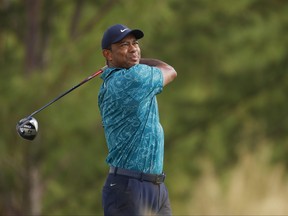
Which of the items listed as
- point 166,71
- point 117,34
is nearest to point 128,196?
point 166,71

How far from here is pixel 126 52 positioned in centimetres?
705

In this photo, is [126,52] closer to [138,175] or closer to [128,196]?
[138,175]

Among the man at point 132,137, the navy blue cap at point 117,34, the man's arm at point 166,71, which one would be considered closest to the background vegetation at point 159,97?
the man's arm at point 166,71

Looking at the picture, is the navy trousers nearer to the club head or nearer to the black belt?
the black belt

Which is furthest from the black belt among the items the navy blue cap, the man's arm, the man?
the navy blue cap

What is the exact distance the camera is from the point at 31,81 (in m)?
16.0

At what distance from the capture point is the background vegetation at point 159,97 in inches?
632

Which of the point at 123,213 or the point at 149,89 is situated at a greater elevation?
the point at 149,89

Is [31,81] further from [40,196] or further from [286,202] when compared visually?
[286,202]

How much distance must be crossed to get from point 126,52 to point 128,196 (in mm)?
985

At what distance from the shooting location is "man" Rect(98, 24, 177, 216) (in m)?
6.83

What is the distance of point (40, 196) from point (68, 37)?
9.06 ft

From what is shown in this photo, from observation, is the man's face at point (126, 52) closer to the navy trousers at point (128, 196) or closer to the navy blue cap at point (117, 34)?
the navy blue cap at point (117, 34)

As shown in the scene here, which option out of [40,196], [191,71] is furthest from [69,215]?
[191,71]
